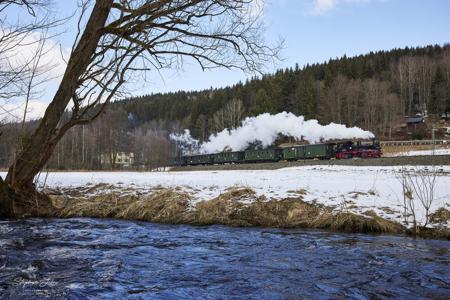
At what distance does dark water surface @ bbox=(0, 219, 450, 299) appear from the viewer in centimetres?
466

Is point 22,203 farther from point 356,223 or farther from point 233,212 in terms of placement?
point 356,223

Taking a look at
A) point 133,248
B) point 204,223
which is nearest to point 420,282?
point 133,248

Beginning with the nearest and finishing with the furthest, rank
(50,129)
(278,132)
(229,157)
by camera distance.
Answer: (50,129) < (229,157) < (278,132)

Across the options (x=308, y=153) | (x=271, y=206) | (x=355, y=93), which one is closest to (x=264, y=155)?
(x=308, y=153)

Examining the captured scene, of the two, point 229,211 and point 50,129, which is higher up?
point 50,129

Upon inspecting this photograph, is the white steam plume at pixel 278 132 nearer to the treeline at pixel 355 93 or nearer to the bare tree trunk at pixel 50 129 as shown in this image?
the treeline at pixel 355 93

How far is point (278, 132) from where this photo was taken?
46562 mm

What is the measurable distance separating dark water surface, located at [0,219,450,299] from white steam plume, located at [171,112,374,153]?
3132 cm

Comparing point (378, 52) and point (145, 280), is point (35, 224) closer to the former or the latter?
point (145, 280)

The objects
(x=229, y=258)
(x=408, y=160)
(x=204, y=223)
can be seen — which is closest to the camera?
(x=229, y=258)

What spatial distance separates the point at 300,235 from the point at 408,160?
17651 mm

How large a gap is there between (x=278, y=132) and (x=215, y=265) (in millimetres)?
41249

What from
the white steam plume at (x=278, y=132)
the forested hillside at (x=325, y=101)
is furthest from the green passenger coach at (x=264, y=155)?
the forested hillside at (x=325, y=101)

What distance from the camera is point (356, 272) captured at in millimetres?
5570
